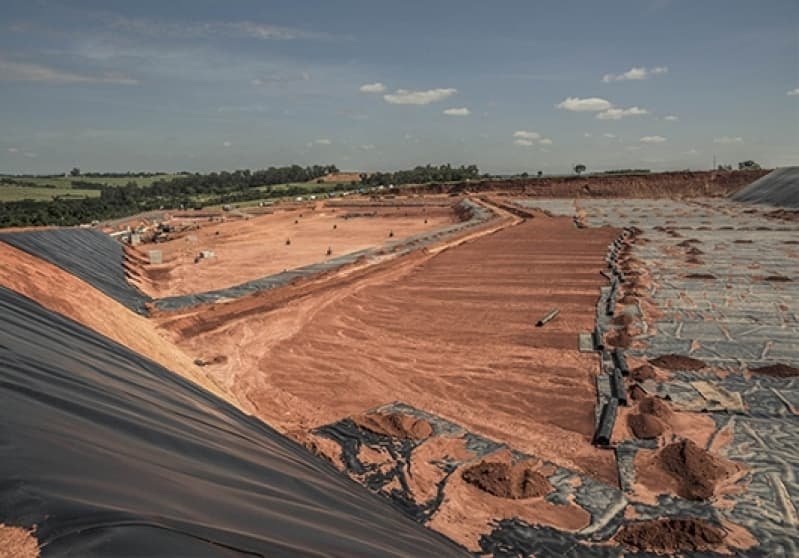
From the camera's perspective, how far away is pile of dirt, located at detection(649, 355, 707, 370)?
10375 mm

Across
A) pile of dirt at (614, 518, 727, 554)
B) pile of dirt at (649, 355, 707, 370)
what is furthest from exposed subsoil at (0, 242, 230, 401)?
pile of dirt at (649, 355, 707, 370)

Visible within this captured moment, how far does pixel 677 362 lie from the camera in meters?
10.6

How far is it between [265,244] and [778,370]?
28.2 m

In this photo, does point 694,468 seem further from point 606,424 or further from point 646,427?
point 606,424

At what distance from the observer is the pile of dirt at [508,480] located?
261 inches

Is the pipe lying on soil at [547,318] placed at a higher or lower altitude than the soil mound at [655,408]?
higher

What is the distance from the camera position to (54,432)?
3688 millimetres

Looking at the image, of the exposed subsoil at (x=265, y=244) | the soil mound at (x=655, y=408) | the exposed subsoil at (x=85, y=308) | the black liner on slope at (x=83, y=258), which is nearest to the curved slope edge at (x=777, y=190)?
the exposed subsoil at (x=265, y=244)

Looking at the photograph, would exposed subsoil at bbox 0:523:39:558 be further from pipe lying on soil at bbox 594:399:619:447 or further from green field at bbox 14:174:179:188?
green field at bbox 14:174:179:188

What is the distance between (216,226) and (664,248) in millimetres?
34517

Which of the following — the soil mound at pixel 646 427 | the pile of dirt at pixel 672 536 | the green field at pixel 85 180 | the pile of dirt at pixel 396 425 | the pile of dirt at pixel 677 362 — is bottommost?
the pile of dirt at pixel 672 536

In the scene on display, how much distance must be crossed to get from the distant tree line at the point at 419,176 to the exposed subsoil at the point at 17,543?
93.6 m

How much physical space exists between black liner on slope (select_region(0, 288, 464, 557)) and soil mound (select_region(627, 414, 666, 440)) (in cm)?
419

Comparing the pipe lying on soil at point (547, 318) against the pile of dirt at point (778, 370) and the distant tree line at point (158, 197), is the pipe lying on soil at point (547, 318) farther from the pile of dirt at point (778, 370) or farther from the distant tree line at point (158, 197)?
the distant tree line at point (158, 197)
